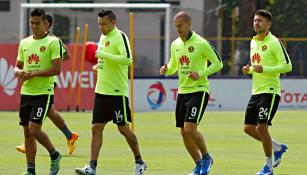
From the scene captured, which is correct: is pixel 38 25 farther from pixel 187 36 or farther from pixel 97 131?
pixel 187 36

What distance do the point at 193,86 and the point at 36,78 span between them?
2088 millimetres

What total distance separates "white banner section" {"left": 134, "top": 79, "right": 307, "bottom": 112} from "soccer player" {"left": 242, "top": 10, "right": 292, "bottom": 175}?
1764 centimetres

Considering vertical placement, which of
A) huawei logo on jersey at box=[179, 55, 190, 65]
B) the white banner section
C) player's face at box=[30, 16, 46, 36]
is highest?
player's face at box=[30, 16, 46, 36]

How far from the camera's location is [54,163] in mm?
14586

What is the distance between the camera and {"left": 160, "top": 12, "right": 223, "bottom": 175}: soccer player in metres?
14.7

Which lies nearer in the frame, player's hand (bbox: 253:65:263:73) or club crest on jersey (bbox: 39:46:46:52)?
club crest on jersey (bbox: 39:46:46:52)

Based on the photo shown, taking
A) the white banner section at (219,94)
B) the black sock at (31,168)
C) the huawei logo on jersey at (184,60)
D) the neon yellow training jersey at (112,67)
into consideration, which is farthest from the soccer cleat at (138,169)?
the white banner section at (219,94)

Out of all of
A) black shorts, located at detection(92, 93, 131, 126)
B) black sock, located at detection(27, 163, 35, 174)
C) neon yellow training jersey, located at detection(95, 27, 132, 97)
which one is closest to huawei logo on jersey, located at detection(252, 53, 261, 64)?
neon yellow training jersey, located at detection(95, 27, 132, 97)

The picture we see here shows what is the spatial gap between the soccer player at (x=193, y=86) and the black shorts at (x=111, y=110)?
0.81m

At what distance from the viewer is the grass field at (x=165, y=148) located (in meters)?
16.1

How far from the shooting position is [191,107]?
1475 cm

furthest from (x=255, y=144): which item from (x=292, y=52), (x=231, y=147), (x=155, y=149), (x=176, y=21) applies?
(x=292, y=52)

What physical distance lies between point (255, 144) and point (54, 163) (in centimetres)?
705

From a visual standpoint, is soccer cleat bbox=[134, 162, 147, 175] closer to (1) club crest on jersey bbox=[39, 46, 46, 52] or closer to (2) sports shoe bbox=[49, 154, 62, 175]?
(2) sports shoe bbox=[49, 154, 62, 175]
